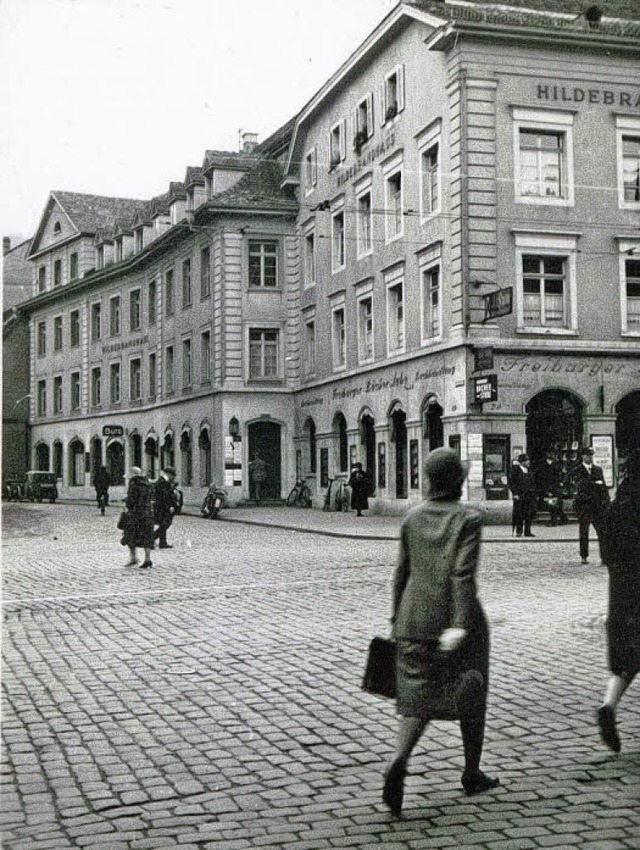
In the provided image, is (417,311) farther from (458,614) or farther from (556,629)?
(556,629)

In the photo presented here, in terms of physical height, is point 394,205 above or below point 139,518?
above

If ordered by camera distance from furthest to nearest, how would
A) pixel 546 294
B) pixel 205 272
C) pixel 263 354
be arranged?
pixel 263 354, pixel 205 272, pixel 546 294

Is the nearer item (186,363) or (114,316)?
(114,316)

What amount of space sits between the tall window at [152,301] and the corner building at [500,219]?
1139mm

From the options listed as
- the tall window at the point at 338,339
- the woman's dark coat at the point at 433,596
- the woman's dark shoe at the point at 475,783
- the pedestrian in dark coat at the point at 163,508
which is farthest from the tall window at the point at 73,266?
the pedestrian in dark coat at the point at 163,508

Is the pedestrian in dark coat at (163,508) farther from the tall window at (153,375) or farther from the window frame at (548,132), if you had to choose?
the window frame at (548,132)

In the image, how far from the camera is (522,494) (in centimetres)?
428

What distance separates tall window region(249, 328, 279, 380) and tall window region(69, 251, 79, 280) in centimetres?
118

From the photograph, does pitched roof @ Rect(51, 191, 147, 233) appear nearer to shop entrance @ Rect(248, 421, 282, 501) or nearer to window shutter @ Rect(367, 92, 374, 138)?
window shutter @ Rect(367, 92, 374, 138)

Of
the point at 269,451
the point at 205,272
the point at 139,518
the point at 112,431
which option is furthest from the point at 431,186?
the point at 139,518

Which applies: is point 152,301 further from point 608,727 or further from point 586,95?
point 608,727

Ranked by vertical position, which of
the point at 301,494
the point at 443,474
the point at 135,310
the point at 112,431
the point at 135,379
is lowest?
the point at 301,494

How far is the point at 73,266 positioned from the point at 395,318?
158 cm

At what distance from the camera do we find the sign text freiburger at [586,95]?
4402mm
